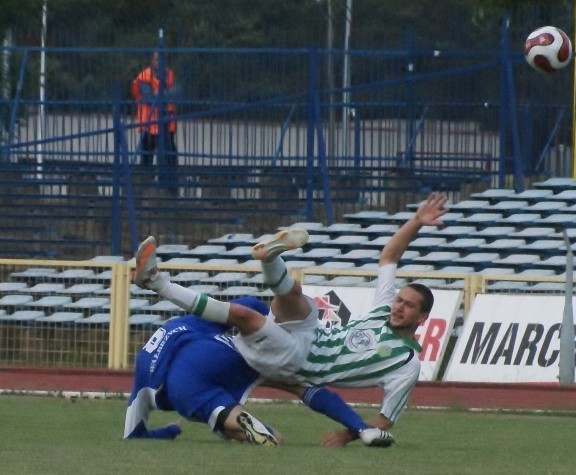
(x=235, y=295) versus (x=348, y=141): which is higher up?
(x=348, y=141)

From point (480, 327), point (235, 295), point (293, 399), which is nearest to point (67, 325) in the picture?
point (235, 295)

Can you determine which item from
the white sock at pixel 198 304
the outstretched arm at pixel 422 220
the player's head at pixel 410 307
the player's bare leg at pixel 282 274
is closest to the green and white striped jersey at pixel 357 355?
the player's head at pixel 410 307

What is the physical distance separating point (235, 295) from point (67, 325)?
1.74 meters

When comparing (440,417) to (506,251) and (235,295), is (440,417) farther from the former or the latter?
(506,251)

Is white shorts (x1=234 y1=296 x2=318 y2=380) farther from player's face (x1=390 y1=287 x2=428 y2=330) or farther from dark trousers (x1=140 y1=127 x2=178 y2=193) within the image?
dark trousers (x1=140 y1=127 x2=178 y2=193)

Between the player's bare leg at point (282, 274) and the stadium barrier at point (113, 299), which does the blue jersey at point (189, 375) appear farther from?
the stadium barrier at point (113, 299)

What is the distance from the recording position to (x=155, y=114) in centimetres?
2258

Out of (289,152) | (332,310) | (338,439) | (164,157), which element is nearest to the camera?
(338,439)

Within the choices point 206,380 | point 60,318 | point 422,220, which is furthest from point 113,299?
point 422,220

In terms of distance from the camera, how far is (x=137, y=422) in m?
9.62

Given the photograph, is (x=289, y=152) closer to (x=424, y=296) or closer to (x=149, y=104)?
(x=149, y=104)

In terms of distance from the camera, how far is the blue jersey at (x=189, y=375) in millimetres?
9359

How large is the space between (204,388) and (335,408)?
0.75 meters

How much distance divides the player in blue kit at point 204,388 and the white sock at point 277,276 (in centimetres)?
37
